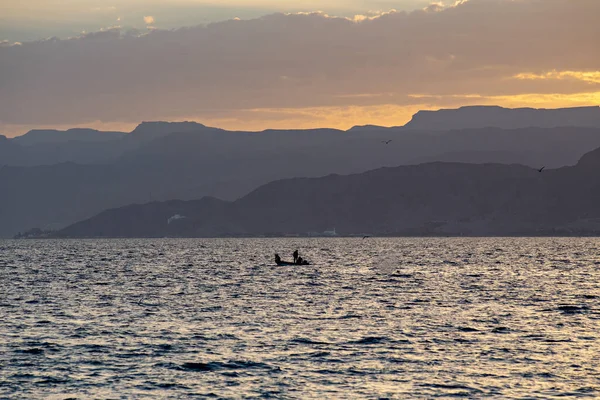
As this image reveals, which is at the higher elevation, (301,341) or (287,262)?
(301,341)

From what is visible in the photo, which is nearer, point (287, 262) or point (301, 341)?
point (301, 341)

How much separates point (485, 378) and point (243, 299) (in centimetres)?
4163

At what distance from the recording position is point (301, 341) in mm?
54469

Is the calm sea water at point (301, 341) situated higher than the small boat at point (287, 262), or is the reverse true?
the calm sea water at point (301, 341)

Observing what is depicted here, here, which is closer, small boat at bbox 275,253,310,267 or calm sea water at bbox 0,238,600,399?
calm sea water at bbox 0,238,600,399

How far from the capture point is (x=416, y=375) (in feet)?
145

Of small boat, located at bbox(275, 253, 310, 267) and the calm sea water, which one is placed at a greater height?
the calm sea water

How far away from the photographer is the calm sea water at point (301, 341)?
42.0 meters

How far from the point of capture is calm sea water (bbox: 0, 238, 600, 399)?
42031mm

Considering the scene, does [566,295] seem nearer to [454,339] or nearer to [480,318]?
[480,318]

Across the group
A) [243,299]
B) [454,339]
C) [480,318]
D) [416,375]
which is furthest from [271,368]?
[243,299]

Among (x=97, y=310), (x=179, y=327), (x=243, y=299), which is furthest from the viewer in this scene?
(x=243, y=299)

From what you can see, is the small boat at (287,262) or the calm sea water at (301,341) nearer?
the calm sea water at (301,341)

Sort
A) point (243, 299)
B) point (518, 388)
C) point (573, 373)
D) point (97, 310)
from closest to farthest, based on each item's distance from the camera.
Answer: point (518, 388)
point (573, 373)
point (97, 310)
point (243, 299)
